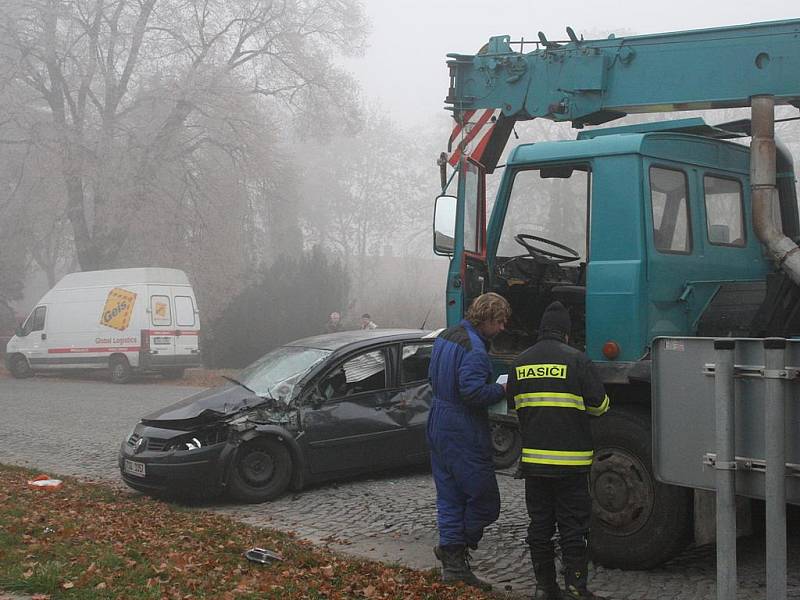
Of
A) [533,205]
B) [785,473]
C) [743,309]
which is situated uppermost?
[533,205]

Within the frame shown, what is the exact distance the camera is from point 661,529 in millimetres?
5941

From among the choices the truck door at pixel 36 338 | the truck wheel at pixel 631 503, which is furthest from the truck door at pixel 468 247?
the truck door at pixel 36 338

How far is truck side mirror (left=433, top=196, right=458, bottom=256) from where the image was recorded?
7090 mm

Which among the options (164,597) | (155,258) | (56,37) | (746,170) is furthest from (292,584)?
(56,37)

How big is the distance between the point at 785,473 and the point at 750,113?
379cm

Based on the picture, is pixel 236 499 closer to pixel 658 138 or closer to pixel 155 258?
pixel 658 138

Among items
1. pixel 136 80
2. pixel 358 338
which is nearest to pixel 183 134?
pixel 136 80

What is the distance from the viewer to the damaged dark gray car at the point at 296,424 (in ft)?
28.8

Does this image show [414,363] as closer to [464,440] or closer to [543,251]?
[543,251]

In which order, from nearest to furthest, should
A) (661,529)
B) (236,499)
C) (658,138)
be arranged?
1. (661,529)
2. (658,138)
3. (236,499)

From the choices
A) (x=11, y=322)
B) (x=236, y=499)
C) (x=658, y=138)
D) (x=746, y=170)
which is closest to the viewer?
(x=658, y=138)

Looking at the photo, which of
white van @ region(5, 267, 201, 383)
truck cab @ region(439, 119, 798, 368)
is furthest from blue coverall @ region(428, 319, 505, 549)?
white van @ region(5, 267, 201, 383)

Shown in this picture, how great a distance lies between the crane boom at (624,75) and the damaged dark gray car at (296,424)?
3021 mm

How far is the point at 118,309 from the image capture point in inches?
981
